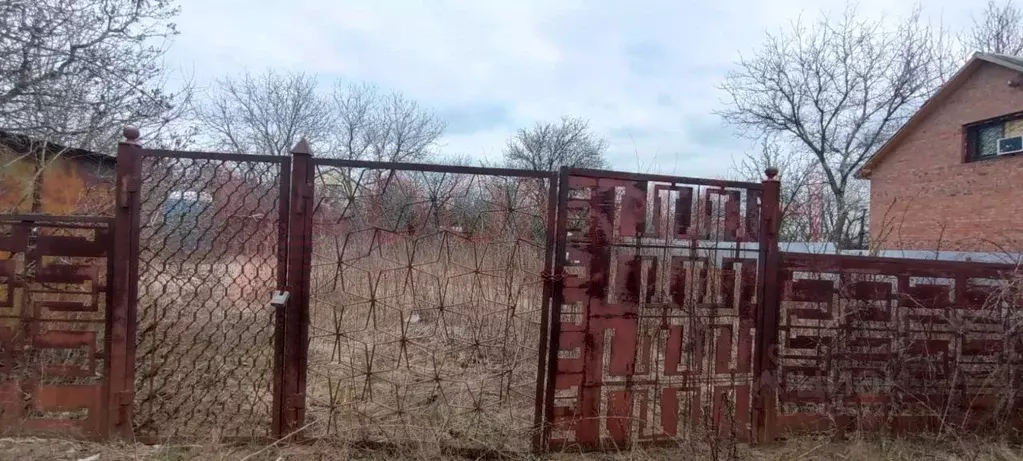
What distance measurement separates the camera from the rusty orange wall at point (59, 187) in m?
5.07

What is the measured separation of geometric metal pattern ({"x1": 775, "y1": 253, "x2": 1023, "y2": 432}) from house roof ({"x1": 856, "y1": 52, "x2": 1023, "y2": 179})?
1186 centimetres

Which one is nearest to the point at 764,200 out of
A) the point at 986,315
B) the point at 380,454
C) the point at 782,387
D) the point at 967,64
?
the point at 782,387

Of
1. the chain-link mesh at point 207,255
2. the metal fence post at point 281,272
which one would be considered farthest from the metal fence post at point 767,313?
the chain-link mesh at point 207,255

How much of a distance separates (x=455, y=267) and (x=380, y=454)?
1.16 meters

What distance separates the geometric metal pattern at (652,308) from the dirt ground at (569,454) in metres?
0.12

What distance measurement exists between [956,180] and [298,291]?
57.1 feet

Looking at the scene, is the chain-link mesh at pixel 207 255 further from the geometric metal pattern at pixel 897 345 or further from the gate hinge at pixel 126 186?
the geometric metal pattern at pixel 897 345

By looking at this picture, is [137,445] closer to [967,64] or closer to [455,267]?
[455,267]

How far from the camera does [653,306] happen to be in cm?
323

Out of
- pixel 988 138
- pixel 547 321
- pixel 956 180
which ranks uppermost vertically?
pixel 988 138

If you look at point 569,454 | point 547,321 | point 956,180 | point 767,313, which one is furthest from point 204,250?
point 956,180

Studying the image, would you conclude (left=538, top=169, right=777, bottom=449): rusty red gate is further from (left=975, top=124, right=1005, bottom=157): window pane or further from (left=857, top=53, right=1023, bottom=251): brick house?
(left=975, top=124, right=1005, bottom=157): window pane

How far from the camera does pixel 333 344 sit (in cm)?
317

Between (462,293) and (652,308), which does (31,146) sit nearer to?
(462,293)
